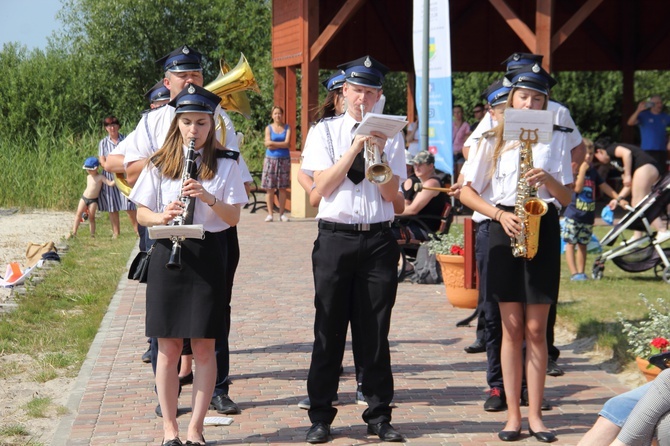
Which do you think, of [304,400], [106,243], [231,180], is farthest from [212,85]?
[106,243]

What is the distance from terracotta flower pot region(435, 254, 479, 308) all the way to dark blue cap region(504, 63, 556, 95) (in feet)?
13.5

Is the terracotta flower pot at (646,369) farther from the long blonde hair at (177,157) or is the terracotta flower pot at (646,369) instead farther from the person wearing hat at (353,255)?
the long blonde hair at (177,157)

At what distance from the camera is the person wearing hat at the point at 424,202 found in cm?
1123

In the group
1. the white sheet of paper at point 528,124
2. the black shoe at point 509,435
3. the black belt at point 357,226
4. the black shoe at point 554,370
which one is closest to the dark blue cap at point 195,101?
the black belt at point 357,226

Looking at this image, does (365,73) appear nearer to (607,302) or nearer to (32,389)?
(32,389)

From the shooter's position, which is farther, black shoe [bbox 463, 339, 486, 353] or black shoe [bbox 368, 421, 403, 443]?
black shoe [bbox 463, 339, 486, 353]

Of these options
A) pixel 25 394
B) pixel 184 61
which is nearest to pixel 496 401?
pixel 184 61

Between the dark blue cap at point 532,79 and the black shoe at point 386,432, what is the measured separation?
6.85ft

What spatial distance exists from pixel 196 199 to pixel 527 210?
1847 millimetres

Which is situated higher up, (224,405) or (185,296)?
(185,296)

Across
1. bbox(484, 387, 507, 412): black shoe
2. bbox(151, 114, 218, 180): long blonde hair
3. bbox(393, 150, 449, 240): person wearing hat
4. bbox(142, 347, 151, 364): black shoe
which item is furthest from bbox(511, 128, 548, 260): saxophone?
bbox(393, 150, 449, 240): person wearing hat

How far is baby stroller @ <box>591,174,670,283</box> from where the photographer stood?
11516 mm

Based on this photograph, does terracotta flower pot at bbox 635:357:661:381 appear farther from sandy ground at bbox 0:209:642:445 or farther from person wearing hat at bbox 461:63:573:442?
person wearing hat at bbox 461:63:573:442

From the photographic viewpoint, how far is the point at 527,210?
234 inches
